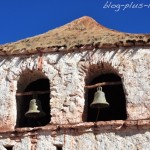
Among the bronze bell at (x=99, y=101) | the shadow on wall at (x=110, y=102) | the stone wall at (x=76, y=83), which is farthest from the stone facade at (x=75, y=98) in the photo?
the bronze bell at (x=99, y=101)

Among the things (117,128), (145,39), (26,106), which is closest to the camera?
(117,128)

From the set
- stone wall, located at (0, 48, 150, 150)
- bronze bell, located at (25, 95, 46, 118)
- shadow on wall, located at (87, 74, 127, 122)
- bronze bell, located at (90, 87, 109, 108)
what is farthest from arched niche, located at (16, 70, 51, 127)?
bronze bell, located at (90, 87, 109, 108)

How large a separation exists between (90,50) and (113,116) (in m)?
1.58

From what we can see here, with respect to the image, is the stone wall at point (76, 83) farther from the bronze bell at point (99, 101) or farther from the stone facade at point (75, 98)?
the bronze bell at point (99, 101)

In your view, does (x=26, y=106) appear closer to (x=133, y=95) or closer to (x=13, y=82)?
(x=13, y=82)

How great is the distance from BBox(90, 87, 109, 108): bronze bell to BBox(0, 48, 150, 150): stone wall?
0.37m

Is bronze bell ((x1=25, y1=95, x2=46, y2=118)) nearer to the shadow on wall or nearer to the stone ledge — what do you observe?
the stone ledge

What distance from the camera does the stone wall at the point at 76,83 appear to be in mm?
9617

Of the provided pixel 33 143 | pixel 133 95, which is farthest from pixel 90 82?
pixel 33 143

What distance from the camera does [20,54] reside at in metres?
10.8

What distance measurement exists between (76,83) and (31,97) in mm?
1289

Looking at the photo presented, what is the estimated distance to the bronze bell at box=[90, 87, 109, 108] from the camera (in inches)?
383

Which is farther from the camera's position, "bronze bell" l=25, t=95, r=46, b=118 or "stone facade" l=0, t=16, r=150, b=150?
"bronze bell" l=25, t=95, r=46, b=118

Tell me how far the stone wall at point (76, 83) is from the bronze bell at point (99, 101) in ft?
1.20
